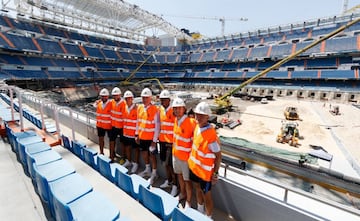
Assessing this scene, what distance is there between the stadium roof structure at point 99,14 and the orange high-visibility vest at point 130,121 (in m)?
30.0

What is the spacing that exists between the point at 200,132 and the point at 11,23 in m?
37.9

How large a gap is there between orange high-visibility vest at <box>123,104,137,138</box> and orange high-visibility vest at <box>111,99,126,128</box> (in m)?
0.17

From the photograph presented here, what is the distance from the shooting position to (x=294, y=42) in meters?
32.9

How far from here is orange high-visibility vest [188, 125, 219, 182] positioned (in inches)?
90.6

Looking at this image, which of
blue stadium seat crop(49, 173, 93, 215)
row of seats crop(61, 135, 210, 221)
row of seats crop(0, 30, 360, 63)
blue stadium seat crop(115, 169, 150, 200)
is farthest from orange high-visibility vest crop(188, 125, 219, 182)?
row of seats crop(0, 30, 360, 63)

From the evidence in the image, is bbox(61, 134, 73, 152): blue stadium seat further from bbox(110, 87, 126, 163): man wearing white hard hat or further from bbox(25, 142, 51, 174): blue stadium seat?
bbox(110, 87, 126, 163): man wearing white hard hat

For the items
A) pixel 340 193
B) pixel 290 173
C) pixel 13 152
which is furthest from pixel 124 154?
pixel 340 193

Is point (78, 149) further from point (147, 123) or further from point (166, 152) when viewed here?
point (166, 152)

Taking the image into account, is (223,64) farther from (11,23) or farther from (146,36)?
(11,23)

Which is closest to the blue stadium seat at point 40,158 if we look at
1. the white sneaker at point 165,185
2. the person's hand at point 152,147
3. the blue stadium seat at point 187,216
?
the person's hand at point 152,147

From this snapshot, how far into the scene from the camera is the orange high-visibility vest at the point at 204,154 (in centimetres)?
230

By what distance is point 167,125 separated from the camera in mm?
Result: 3189

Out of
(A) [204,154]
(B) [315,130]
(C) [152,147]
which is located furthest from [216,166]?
(B) [315,130]

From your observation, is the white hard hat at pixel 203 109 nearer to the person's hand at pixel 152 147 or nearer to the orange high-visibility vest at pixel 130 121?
the person's hand at pixel 152 147
